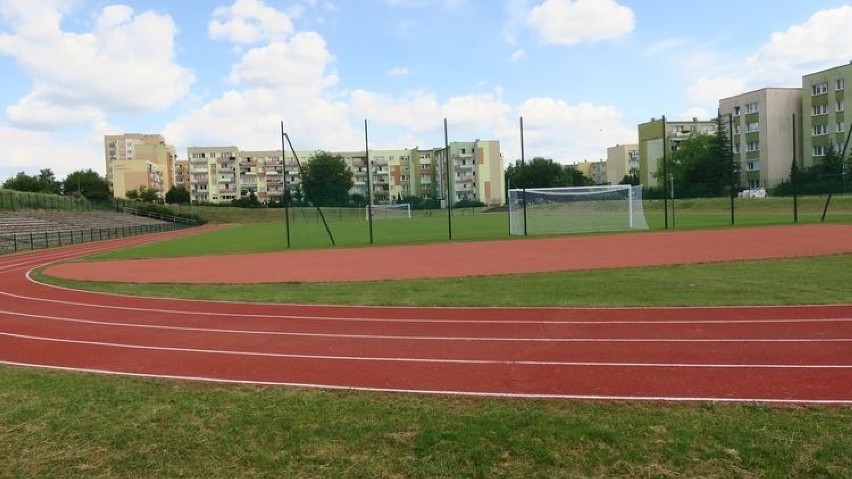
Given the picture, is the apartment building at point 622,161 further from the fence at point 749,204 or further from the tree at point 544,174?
the fence at point 749,204

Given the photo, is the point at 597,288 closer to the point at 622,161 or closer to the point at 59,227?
the point at 59,227

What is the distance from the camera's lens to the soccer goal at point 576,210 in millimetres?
32188

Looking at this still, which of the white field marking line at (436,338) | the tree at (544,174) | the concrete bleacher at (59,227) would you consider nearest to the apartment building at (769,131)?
the tree at (544,174)

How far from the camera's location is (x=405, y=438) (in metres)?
4.39

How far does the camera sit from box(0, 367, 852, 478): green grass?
387cm

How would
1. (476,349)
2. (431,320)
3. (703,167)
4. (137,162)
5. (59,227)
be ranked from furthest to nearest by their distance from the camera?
1. (137,162)
2. (703,167)
3. (59,227)
4. (431,320)
5. (476,349)

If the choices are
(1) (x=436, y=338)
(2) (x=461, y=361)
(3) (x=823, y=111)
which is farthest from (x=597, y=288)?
(3) (x=823, y=111)

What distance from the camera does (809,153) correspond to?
229 feet

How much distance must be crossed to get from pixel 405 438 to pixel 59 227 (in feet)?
152

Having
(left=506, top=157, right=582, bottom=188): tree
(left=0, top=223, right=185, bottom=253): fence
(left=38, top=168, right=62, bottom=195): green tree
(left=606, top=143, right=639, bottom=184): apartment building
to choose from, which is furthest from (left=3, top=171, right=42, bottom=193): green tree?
(left=606, top=143, right=639, bottom=184): apartment building

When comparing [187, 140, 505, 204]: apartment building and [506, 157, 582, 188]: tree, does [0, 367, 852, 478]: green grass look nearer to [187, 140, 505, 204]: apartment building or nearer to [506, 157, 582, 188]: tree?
[506, 157, 582, 188]: tree

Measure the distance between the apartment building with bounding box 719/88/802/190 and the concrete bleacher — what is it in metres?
66.1

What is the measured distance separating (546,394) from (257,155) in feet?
442

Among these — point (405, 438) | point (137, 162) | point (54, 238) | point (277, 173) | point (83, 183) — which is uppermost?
point (137, 162)
